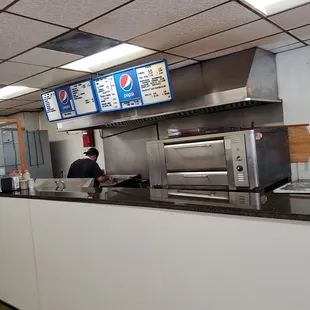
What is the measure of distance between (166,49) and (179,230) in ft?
6.64

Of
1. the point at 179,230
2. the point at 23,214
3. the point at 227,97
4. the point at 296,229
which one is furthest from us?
the point at 227,97

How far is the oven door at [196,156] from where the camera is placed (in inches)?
129

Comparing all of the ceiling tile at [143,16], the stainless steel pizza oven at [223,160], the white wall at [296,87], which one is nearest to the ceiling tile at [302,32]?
the white wall at [296,87]

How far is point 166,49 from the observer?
3170mm

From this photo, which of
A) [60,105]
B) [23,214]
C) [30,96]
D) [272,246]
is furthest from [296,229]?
[30,96]

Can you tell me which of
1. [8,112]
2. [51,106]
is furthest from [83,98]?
[8,112]

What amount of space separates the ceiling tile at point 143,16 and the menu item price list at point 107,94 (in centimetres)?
108

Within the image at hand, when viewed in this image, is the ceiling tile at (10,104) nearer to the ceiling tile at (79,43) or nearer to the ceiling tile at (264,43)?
the ceiling tile at (79,43)

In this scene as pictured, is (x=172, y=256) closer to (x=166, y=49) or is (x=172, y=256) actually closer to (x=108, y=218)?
(x=108, y=218)

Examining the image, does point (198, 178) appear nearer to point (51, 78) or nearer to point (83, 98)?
point (83, 98)

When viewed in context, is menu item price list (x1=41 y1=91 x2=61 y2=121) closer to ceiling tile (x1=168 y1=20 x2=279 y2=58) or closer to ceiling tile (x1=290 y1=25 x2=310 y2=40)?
ceiling tile (x1=168 y1=20 x2=279 y2=58)

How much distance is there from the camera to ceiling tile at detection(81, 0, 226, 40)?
2.14m

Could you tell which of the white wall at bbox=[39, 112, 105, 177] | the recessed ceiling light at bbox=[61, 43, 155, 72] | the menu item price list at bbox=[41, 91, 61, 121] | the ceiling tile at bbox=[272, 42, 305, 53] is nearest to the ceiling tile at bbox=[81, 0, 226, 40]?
the recessed ceiling light at bbox=[61, 43, 155, 72]

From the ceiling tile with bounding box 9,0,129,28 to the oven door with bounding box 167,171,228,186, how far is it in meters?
1.92
